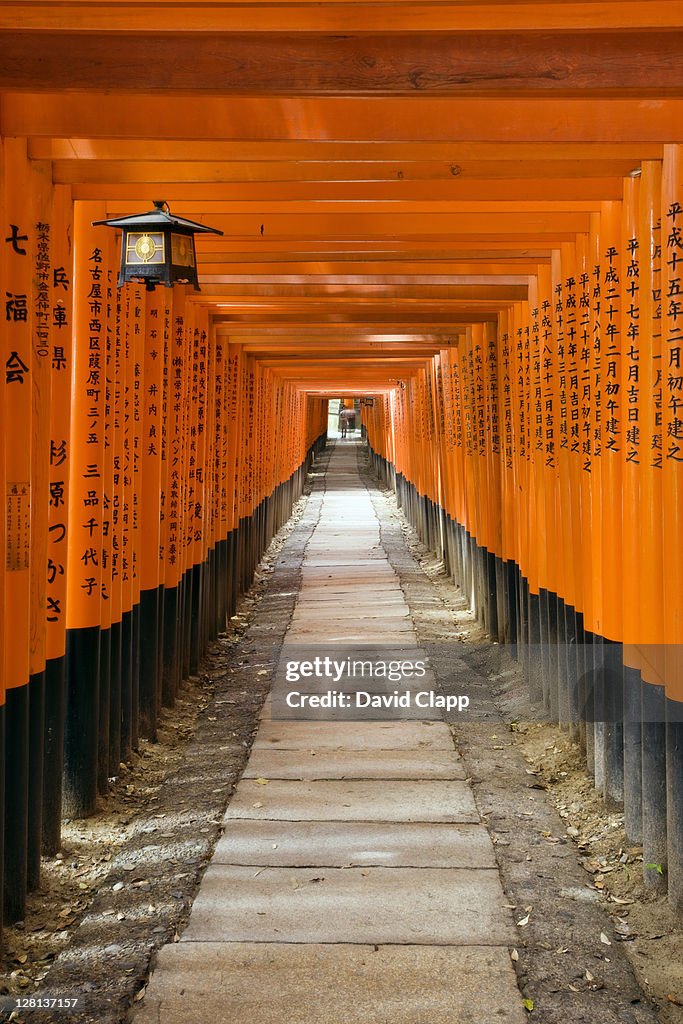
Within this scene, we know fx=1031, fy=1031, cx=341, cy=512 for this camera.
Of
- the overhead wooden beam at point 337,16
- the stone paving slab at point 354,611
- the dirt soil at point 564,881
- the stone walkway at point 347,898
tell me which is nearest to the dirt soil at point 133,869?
the stone walkway at point 347,898

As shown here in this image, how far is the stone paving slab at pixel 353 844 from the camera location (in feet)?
16.5

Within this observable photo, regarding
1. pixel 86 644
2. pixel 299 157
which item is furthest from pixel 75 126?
pixel 86 644

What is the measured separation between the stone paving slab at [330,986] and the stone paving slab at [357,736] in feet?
9.41

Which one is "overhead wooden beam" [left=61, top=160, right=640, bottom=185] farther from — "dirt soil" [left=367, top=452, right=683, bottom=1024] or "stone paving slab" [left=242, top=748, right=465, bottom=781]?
"stone paving slab" [left=242, top=748, right=465, bottom=781]

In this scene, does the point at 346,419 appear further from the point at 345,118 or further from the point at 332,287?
the point at 345,118

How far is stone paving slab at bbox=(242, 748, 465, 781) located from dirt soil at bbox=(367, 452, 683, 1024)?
0.67 ft

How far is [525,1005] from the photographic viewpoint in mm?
3723

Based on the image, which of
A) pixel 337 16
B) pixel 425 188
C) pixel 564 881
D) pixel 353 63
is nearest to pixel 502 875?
pixel 564 881

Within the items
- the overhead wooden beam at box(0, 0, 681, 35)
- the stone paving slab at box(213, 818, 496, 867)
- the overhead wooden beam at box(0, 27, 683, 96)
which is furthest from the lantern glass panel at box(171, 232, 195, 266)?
the stone paving slab at box(213, 818, 496, 867)

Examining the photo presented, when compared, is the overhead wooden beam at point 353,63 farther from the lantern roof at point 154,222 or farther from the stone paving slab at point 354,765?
the stone paving slab at point 354,765

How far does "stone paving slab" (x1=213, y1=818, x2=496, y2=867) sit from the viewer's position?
5.03 meters

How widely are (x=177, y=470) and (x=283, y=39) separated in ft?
16.5

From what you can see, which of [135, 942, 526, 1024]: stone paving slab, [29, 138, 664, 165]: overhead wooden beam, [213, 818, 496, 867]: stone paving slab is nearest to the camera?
[135, 942, 526, 1024]: stone paving slab

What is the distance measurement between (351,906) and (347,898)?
84 mm
